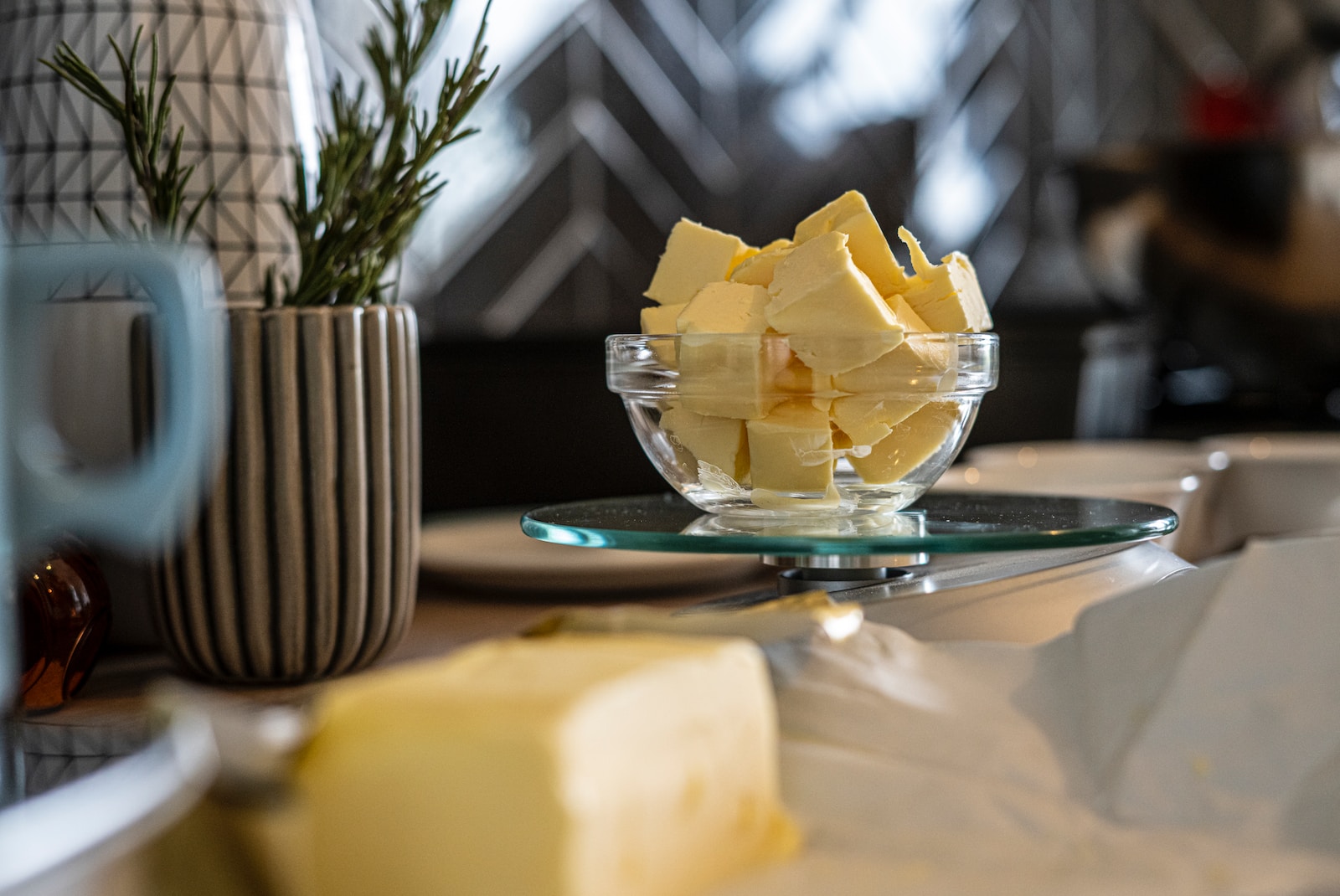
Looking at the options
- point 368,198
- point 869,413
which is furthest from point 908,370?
point 368,198

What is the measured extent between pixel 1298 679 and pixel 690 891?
0.14 meters

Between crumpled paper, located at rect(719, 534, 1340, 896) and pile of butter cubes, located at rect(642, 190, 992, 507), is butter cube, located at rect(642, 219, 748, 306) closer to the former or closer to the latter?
pile of butter cubes, located at rect(642, 190, 992, 507)

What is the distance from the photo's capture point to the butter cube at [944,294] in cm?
35

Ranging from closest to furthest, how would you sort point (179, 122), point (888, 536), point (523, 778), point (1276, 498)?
point (523, 778) → point (888, 536) → point (179, 122) → point (1276, 498)

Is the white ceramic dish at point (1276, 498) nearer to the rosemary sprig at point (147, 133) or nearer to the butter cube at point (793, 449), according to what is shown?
the butter cube at point (793, 449)

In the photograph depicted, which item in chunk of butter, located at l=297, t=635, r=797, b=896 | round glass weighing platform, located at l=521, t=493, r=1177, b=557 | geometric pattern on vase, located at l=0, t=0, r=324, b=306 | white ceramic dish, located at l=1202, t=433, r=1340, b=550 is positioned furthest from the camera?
white ceramic dish, located at l=1202, t=433, r=1340, b=550

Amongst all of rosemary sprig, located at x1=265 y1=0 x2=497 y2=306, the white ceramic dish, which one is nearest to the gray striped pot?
rosemary sprig, located at x1=265 y1=0 x2=497 y2=306

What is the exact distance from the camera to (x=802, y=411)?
34 cm

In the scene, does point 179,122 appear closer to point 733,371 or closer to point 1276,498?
point 733,371

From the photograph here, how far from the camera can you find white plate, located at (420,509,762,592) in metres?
0.50

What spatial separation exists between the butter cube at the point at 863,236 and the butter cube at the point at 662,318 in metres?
0.04

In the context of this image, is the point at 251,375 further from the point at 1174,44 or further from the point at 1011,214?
the point at 1174,44

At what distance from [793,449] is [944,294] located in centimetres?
6

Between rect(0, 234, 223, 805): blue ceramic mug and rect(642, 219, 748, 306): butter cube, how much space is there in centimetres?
17
